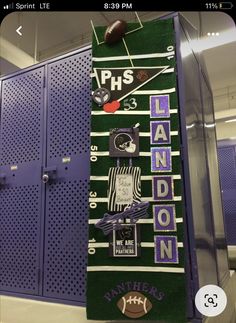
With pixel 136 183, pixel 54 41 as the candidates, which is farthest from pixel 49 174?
pixel 54 41

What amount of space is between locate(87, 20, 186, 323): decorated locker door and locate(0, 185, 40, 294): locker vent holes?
535 mm

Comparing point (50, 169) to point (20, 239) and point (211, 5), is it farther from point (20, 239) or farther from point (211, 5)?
point (211, 5)

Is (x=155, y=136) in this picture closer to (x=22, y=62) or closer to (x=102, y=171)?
(x=102, y=171)

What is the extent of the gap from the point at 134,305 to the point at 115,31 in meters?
1.34

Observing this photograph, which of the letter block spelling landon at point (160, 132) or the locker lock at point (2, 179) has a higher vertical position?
the letter block spelling landon at point (160, 132)

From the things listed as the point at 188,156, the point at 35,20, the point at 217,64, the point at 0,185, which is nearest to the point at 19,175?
the point at 0,185

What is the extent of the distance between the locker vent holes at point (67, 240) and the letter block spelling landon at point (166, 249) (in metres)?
0.42

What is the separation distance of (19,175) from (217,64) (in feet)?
12.3

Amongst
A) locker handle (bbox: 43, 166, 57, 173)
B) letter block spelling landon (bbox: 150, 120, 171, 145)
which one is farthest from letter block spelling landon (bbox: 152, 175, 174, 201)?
locker handle (bbox: 43, 166, 57, 173)

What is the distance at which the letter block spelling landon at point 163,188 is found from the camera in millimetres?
1299

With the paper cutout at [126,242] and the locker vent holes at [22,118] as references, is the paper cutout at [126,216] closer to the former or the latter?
the paper cutout at [126,242]

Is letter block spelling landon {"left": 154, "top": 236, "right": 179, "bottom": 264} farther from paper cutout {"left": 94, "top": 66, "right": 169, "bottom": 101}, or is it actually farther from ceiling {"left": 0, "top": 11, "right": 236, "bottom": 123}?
ceiling {"left": 0, "top": 11, "right": 236, "bottom": 123}

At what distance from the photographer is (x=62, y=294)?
1.50 m

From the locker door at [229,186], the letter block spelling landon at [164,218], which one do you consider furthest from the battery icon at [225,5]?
the locker door at [229,186]
